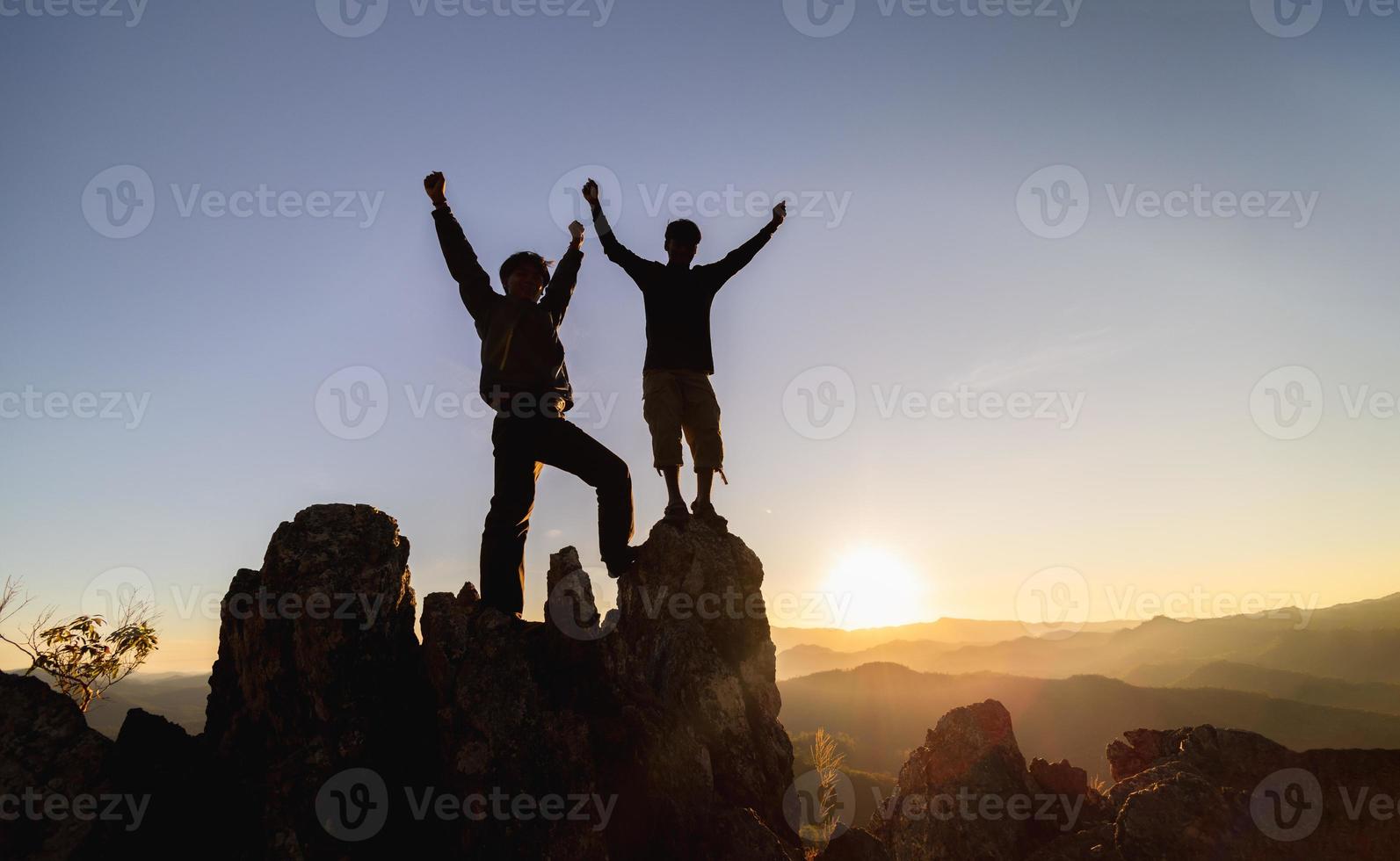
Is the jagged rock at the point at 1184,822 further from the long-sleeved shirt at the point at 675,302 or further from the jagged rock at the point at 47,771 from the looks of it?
the jagged rock at the point at 47,771

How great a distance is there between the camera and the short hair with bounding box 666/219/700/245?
9.11 metres

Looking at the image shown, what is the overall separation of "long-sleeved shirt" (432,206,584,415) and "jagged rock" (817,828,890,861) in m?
5.43

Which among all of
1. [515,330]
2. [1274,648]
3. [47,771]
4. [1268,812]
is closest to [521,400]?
[515,330]

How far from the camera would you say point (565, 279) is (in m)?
7.60

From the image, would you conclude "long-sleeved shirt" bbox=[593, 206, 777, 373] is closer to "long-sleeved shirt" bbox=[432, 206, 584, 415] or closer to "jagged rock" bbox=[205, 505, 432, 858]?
"long-sleeved shirt" bbox=[432, 206, 584, 415]

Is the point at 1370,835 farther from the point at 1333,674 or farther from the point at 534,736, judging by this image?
the point at 1333,674

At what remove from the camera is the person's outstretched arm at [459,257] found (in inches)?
286

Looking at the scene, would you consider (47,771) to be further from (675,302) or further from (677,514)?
(675,302)

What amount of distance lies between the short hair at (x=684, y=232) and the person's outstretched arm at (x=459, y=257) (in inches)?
113

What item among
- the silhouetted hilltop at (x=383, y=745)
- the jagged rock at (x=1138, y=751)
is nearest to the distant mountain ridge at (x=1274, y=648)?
the jagged rock at (x=1138, y=751)

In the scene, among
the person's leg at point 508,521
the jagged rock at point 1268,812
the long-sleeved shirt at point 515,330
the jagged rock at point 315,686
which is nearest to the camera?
the jagged rock at point 315,686

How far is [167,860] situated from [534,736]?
2.61 metres

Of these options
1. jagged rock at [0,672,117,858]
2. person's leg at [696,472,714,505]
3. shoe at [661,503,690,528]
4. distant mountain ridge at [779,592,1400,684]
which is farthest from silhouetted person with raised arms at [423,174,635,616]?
distant mountain ridge at [779,592,1400,684]

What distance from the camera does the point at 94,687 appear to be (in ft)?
63.6
